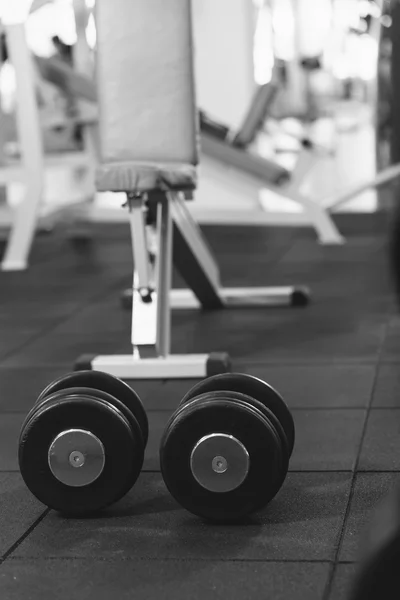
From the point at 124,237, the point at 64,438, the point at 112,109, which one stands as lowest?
the point at 124,237

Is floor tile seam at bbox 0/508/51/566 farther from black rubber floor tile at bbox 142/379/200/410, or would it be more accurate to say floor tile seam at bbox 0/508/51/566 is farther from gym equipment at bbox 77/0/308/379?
gym equipment at bbox 77/0/308/379

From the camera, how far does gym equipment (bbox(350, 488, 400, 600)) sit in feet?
3.12

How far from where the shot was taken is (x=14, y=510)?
175 cm

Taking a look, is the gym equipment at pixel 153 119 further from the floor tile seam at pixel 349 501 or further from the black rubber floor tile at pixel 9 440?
the floor tile seam at pixel 349 501

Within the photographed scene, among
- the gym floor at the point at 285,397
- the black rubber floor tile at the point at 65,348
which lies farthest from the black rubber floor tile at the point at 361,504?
the black rubber floor tile at the point at 65,348

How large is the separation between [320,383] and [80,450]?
1.08 meters

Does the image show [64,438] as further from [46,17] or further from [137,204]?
[46,17]

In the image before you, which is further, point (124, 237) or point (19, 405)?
point (124, 237)

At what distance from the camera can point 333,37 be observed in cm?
1167

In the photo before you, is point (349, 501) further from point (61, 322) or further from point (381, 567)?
point (61, 322)

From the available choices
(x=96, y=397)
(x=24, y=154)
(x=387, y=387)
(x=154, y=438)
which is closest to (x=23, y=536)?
(x=96, y=397)

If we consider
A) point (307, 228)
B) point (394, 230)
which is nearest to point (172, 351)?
point (394, 230)

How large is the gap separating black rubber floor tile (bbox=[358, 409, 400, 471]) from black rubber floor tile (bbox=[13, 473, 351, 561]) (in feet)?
0.48

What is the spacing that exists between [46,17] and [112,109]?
29.3ft
